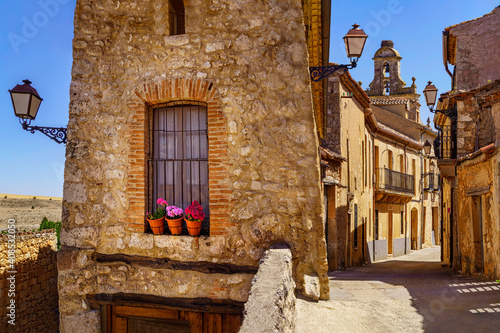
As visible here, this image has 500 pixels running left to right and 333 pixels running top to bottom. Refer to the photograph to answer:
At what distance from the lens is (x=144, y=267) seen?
5.07 m

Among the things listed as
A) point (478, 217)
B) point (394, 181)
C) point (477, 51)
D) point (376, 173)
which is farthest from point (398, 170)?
point (478, 217)

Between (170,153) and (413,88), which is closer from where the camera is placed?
(170,153)

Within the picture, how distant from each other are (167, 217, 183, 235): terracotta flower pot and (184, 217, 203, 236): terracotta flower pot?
0.12m

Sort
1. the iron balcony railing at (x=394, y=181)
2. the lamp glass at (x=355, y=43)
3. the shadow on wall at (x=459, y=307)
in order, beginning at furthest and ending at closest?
the iron balcony railing at (x=394, y=181) < the lamp glass at (x=355, y=43) < the shadow on wall at (x=459, y=307)

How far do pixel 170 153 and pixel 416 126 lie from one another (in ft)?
74.4

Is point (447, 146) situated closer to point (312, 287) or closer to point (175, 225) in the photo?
point (312, 287)

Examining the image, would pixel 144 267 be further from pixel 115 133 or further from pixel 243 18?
pixel 243 18

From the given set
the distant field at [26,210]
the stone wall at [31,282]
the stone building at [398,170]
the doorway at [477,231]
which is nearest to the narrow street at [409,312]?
the doorway at [477,231]

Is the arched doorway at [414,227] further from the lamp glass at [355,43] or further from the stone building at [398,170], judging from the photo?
the lamp glass at [355,43]

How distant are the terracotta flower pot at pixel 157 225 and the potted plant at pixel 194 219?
1.02ft

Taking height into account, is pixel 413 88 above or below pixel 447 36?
above

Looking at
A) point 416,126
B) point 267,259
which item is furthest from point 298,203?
point 416,126

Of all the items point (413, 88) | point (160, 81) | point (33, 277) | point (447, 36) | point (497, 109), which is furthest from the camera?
point (413, 88)

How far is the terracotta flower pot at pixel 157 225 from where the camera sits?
501cm
